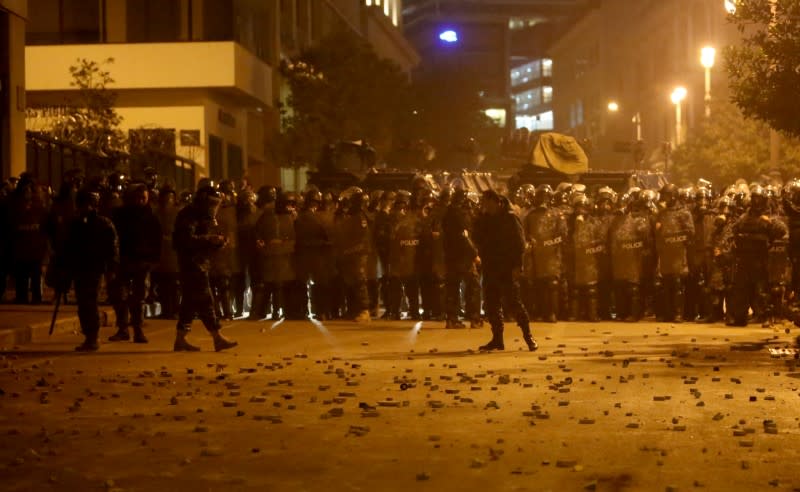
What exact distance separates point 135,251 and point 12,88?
44.8ft

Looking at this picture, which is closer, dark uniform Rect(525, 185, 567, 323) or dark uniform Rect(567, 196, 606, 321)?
dark uniform Rect(525, 185, 567, 323)

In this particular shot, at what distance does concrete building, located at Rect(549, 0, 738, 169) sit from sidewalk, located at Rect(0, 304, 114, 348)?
3775 centimetres

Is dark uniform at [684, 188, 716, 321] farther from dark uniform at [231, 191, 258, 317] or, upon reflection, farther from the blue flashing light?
the blue flashing light

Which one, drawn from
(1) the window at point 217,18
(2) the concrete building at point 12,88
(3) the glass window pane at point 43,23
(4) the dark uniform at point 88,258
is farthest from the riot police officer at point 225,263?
(1) the window at point 217,18

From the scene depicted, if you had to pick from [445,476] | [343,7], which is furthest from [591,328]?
[343,7]

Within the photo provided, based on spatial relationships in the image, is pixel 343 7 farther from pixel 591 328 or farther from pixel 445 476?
pixel 445 476

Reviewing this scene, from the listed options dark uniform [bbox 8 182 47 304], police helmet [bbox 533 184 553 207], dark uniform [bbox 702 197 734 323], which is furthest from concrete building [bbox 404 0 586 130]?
dark uniform [bbox 8 182 47 304]

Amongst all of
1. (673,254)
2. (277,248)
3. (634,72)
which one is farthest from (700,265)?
(634,72)

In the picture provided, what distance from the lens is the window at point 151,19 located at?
145ft

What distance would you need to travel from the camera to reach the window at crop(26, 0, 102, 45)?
4394 centimetres

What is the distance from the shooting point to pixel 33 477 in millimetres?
8672

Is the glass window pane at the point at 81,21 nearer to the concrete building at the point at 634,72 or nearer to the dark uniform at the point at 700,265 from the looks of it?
the concrete building at the point at 634,72

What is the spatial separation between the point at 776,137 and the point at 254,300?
14646 mm

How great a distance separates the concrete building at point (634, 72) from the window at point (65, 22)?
74.2ft
